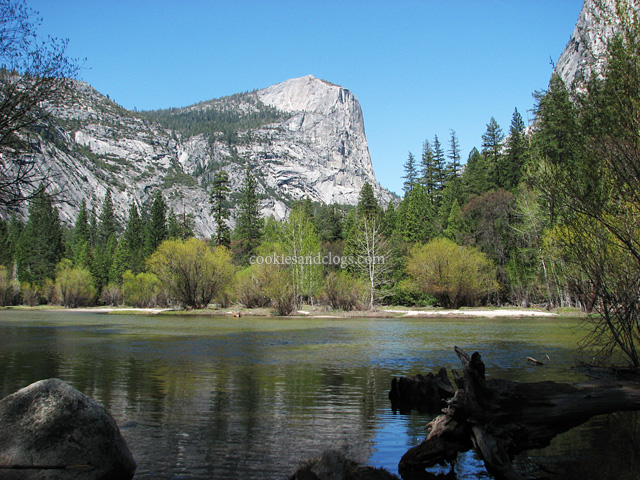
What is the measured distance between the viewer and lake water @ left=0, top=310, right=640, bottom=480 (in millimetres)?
6238

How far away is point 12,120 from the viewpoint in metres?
11.5

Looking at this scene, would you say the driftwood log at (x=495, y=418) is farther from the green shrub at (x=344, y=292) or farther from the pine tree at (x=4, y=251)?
the pine tree at (x=4, y=251)

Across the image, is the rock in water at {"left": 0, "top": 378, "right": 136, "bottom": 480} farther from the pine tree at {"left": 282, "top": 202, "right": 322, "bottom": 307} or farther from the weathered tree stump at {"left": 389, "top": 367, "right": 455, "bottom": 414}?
the pine tree at {"left": 282, "top": 202, "right": 322, "bottom": 307}

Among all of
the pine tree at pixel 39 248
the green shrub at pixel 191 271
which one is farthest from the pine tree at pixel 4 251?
the green shrub at pixel 191 271

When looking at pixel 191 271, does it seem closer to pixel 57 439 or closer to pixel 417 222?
pixel 417 222

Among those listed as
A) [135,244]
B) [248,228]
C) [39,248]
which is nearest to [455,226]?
[248,228]

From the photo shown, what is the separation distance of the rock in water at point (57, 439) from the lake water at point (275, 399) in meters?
0.49

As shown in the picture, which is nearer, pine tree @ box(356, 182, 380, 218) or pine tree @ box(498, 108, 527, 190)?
pine tree @ box(498, 108, 527, 190)

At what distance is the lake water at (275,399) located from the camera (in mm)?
6238

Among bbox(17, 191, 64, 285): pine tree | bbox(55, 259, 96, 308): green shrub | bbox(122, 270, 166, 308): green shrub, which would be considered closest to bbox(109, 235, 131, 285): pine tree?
bbox(55, 259, 96, 308): green shrub

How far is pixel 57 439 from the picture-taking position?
18.2 ft

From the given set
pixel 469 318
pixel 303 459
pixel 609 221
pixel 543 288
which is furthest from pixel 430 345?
pixel 543 288

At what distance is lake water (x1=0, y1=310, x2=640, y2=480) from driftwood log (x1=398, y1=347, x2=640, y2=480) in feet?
1.14

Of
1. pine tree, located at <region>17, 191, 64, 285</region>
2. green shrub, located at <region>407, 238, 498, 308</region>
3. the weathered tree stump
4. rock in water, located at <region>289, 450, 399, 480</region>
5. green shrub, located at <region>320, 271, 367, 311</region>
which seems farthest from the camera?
pine tree, located at <region>17, 191, 64, 285</region>
